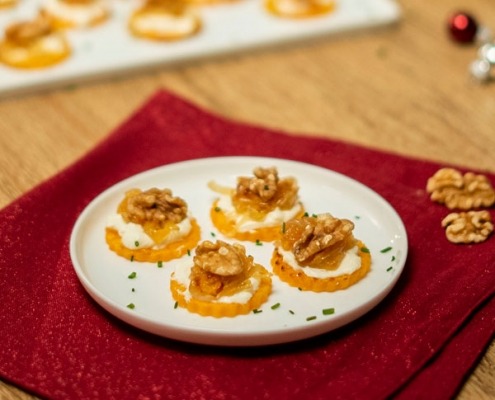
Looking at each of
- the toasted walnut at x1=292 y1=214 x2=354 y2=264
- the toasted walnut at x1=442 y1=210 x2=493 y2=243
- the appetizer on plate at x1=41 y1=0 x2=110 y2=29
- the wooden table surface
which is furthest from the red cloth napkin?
the appetizer on plate at x1=41 y1=0 x2=110 y2=29

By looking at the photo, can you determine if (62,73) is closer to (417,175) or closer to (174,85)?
(174,85)

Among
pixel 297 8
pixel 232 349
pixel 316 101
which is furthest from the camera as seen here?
pixel 297 8

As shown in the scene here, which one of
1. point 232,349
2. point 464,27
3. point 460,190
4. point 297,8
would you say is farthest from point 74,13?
point 232,349

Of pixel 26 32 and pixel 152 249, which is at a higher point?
pixel 152 249

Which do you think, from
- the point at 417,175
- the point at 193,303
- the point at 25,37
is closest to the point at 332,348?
the point at 193,303

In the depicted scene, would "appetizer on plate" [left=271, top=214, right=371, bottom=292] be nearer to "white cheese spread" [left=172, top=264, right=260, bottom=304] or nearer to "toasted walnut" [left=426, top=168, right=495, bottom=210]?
"white cheese spread" [left=172, top=264, right=260, bottom=304]

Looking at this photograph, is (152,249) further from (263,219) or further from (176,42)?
(176,42)
